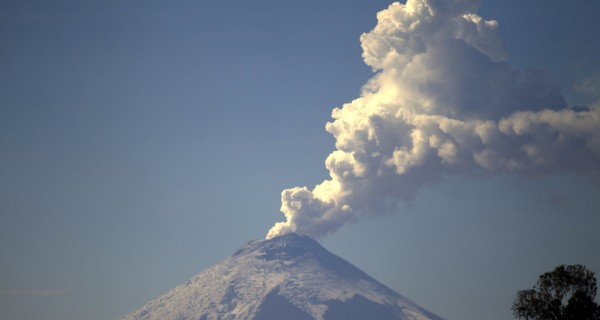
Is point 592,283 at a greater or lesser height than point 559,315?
greater
